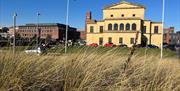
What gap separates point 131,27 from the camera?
77.0m

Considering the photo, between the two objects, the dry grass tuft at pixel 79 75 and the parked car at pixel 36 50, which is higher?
the parked car at pixel 36 50

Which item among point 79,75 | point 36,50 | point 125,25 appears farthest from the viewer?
point 125,25

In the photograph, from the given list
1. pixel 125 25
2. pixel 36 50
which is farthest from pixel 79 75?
pixel 125 25

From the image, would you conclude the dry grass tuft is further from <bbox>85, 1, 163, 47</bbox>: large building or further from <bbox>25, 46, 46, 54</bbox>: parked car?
<bbox>85, 1, 163, 47</bbox>: large building

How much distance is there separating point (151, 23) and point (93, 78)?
78.2 metres

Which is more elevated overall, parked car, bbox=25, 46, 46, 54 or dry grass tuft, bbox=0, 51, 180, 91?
parked car, bbox=25, 46, 46, 54

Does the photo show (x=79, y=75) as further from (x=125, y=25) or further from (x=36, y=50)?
(x=125, y=25)

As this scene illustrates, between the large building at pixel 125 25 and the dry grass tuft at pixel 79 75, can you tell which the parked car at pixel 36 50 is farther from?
the large building at pixel 125 25

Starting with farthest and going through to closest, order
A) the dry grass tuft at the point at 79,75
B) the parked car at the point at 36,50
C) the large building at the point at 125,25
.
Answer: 1. the large building at the point at 125,25
2. the parked car at the point at 36,50
3. the dry grass tuft at the point at 79,75

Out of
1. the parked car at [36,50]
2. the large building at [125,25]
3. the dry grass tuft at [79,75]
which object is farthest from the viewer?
the large building at [125,25]

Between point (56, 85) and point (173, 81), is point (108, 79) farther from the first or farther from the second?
point (173, 81)

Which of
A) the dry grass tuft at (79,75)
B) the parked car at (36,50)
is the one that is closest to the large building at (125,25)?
the parked car at (36,50)

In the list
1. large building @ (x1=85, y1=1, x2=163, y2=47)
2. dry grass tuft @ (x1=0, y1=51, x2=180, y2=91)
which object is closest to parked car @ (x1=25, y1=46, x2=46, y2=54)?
dry grass tuft @ (x1=0, y1=51, x2=180, y2=91)

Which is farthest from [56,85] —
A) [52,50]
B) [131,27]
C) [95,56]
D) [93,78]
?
[131,27]
